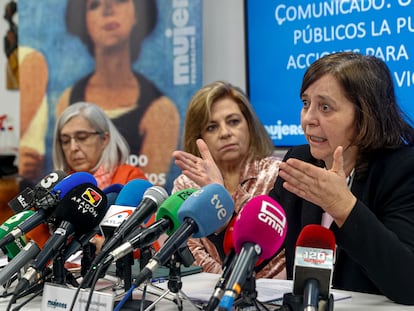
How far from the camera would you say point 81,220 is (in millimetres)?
1580

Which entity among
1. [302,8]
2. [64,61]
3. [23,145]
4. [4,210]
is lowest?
[4,210]

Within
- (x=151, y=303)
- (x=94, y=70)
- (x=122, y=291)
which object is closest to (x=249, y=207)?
(x=151, y=303)

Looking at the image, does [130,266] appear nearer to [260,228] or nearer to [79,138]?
[260,228]

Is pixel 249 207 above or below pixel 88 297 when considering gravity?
above

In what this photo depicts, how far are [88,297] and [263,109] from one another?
9.43 feet

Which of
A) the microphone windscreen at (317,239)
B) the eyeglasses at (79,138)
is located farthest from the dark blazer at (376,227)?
the eyeglasses at (79,138)

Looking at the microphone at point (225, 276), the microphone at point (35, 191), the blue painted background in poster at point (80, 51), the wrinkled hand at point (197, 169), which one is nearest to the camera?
the microphone at point (225, 276)

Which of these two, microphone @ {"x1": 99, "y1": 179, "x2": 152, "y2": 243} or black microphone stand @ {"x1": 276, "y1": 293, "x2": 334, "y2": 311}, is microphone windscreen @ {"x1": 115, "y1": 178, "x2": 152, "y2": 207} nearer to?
microphone @ {"x1": 99, "y1": 179, "x2": 152, "y2": 243}

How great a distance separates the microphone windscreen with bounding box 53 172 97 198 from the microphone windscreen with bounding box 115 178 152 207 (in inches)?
3.2

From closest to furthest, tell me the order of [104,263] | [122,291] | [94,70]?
[104,263] < [122,291] < [94,70]

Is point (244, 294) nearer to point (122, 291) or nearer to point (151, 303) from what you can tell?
point (151, 303)

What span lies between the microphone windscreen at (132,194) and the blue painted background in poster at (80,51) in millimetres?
2449

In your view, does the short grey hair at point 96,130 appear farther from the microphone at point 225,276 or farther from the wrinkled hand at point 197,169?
the microphone at point 225,276

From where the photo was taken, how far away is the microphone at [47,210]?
1536 mm
